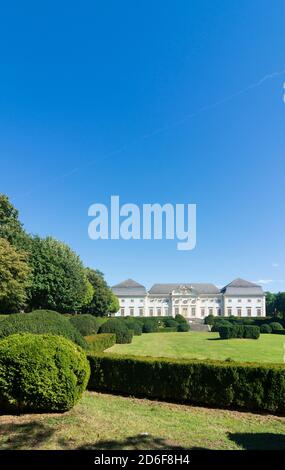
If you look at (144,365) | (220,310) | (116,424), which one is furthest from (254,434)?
(220,310)

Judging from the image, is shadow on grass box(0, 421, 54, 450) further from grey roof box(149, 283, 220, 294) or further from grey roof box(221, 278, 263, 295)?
grey roof box(221, 278, 263, 295)

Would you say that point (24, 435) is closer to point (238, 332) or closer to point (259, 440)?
point (259, 440)

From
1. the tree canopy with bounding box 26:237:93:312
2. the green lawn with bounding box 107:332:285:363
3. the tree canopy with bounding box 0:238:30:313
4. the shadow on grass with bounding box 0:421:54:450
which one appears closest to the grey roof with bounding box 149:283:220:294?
the tree canopy with bounding box 26:237:93:312

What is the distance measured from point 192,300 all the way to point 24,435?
319 ft

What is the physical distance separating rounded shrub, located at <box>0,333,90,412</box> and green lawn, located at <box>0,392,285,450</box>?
10.9 inches

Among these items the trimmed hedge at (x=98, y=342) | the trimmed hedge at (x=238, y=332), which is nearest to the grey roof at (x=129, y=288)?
the trimmed hedge at (x=238, y=332)

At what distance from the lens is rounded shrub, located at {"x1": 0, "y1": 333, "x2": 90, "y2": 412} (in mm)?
7324

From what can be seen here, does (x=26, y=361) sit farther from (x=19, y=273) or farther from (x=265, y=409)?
(x=19, y=273)

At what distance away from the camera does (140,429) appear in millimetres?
6617

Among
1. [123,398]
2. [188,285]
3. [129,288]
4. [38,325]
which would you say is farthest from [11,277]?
[188,285]

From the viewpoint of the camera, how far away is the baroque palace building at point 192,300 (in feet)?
328

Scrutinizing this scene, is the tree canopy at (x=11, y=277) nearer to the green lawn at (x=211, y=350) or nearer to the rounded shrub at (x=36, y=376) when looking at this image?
the green lawn at (x=211, y=350)
